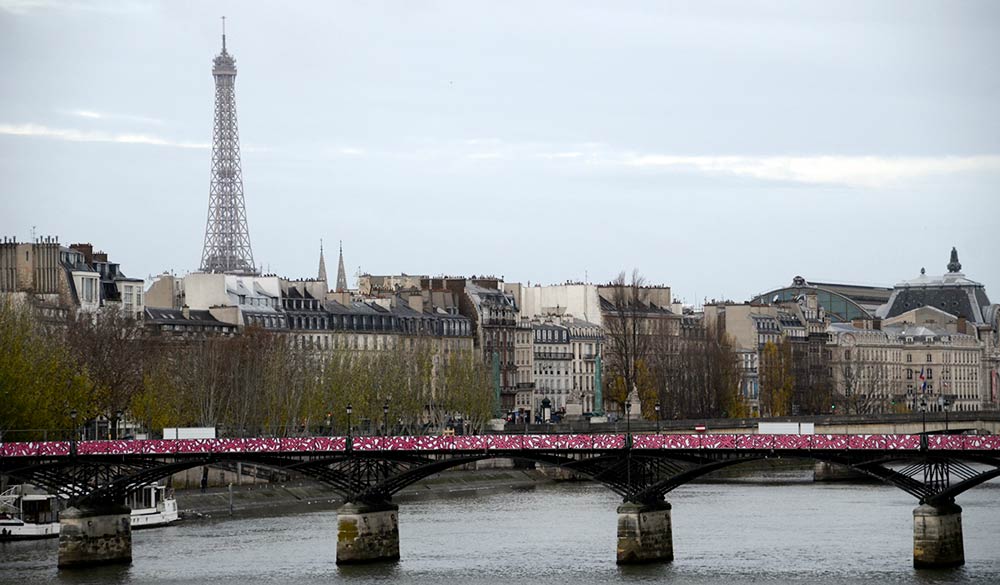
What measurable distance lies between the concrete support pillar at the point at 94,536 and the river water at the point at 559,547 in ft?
2.68

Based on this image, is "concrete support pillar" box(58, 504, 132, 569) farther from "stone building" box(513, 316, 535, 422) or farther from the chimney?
"stone building" box(513, 316, 535, 422)

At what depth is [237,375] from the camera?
12700 centimetres

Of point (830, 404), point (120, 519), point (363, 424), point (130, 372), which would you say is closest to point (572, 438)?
point (120, 519)

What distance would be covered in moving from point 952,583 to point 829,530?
72.0 ft

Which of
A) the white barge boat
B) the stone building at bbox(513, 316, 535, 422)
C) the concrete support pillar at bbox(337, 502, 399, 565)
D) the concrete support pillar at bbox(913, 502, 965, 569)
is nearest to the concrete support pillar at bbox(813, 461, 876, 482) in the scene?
the stone building at bbox(513, 316, 535, 422)

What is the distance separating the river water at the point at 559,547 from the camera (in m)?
78.3

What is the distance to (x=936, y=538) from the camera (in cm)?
7788

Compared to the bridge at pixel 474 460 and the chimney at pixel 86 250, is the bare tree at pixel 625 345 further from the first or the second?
the bridge at pixel 474 460

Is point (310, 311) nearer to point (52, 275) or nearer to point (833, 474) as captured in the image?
point (52, 275)

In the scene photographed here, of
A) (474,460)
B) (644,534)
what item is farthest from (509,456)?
(644,534)

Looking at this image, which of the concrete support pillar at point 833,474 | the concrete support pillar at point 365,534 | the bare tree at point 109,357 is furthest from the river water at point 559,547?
the concrete support pillar at point 833,474

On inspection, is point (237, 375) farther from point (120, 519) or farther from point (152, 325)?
point (120, 519)

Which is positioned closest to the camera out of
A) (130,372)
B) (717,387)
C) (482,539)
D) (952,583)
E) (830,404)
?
(952,583)

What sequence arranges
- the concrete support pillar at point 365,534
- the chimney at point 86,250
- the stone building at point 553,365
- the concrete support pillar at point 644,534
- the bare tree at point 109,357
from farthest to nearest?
the stone building at point 553,365 → the chimney at point 86,250 → the bare tree at point 109,357 → the concrete support pillar at point 365,534 → the concrete support pillar at point 644,534
